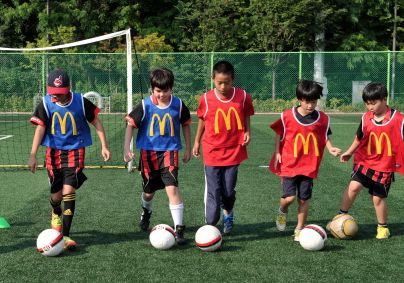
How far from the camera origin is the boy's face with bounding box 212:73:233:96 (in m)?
5.75

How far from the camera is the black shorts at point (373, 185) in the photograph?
19.5ft

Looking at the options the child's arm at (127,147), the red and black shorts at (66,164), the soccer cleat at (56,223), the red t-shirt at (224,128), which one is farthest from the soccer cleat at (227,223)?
the soccer cleat at (56,223)

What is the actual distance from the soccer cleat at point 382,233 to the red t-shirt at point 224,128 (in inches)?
62.3

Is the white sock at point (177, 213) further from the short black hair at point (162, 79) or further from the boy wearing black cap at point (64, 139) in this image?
the short black hair at point (162, 79)

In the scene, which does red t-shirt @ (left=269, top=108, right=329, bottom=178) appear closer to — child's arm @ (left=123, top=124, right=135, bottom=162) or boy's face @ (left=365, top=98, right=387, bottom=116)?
boy's face @ (left=365, top=98, right=387, bottom=116)

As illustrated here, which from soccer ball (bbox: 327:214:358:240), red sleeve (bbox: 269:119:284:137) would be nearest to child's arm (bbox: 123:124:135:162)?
red sleeve (bbox: 269:119:284:137)

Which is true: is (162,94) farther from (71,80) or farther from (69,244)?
(71,80)

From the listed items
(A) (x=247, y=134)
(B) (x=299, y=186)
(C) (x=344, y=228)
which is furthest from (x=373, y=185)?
(A) (x=247, y=134)

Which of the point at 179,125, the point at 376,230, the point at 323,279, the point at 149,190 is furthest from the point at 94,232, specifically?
the point at 376,230

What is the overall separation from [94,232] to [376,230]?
117 inches

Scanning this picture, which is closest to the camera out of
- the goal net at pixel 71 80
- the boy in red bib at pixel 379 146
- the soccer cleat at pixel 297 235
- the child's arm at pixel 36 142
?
the child's arm at pixel 36 142

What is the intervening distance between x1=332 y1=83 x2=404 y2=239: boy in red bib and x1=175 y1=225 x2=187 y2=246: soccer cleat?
74.8 inches

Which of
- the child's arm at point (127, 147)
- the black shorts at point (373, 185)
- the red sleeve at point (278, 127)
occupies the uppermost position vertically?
the red sleeve at point (278, 127)

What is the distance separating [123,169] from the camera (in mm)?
10547
